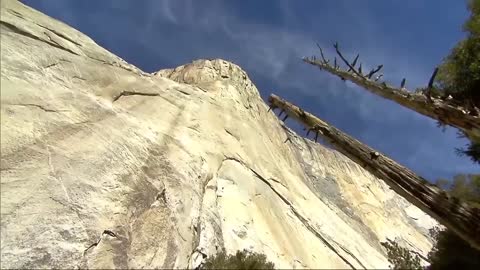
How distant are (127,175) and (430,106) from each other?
693 centimetres

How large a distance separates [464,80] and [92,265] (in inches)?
382

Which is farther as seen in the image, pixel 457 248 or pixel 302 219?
pixel 302 219

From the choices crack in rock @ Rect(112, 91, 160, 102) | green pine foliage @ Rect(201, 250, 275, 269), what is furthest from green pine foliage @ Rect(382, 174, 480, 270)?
crack in rock @ Rect(112, 91, 160, 102)

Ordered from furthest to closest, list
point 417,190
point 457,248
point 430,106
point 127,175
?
point 457,248, point 127,175, point 430,106, point 417,190

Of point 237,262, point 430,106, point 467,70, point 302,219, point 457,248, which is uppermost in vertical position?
point 467,70

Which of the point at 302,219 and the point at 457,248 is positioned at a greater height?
the point at 457,248

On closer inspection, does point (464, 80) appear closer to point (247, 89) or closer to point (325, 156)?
point (247, 89)

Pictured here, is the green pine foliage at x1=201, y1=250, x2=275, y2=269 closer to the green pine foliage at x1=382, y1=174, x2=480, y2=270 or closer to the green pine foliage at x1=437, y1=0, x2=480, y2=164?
the green pine foliage at x1=382, y1=174, x2=480, y2=270

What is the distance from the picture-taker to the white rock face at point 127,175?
8.62 metres

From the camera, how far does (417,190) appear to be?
823 cm

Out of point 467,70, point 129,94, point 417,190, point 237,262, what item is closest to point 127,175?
point 237,262

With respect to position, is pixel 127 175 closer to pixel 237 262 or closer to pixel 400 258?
pixel 237 262

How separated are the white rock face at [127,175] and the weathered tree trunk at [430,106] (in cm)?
480

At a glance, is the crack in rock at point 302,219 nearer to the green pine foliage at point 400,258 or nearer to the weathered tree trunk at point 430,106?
the green pine foliage at point 400,258
